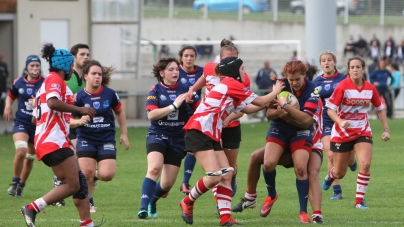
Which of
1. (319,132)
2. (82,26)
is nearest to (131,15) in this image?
(82,26)

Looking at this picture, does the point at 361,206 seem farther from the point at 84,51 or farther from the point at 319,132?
the point at 84,51

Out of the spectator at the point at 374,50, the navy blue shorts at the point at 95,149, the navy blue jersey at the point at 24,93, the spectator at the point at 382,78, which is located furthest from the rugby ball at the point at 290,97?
the spectator at the point at 374,50

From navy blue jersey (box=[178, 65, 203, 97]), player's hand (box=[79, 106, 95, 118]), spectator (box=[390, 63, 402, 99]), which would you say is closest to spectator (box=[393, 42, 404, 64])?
spectator (box=[390, 63, 402, 99])

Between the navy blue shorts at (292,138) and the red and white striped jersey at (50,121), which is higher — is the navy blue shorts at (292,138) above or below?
below

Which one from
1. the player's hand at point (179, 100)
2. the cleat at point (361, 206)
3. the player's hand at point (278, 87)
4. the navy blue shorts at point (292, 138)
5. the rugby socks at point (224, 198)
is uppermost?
the player's hand at point (278, 87)

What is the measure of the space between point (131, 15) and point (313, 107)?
1844 cm

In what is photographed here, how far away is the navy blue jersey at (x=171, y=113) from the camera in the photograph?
9977 millimetres

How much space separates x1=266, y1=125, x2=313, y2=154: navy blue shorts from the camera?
30.9ft

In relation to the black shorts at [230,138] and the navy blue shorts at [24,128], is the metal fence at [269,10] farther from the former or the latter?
the black shorts at [230,138]

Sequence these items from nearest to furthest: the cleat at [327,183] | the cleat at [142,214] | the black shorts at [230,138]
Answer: the cleat at [142,214] < the black shorts at [230,138] < the cleat at [327,183]

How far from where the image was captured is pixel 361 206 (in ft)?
35.0

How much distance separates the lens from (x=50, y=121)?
8.45 m

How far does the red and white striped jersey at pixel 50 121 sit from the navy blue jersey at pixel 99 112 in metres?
1.57

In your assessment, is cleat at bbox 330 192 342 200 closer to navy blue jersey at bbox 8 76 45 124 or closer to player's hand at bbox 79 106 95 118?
player's hand at bbox 79 106 95 118
